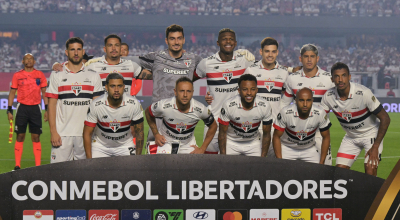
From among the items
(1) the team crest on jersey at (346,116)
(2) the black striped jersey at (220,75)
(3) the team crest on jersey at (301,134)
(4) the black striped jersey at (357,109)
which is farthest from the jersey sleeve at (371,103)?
(2) the black striped jersey at (220,75)

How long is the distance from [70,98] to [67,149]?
0.66m

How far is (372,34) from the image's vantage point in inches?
1356

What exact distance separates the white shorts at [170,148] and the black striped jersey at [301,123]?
109cm

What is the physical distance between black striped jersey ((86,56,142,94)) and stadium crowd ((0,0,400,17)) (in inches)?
1125

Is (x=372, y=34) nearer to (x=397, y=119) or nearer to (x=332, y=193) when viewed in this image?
(x=397, y=119)

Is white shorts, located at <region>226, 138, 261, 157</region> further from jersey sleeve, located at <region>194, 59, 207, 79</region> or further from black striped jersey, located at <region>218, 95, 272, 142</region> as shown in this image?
jersey sleeve, located at <region>194, 59, 207, 79</region>

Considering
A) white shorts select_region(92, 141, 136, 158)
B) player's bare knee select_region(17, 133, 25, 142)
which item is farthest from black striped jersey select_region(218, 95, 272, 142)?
player's bare knee select_region(17, 133, 25, 142)

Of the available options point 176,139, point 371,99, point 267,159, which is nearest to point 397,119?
point 371,99

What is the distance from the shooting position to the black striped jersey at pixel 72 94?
5.83m

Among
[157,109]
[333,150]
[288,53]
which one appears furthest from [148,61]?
[288,53]

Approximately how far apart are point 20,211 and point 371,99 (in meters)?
4.16

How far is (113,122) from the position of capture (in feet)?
17.9

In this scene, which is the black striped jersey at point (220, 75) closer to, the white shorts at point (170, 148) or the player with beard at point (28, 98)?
the white shorts at point (170, 148)

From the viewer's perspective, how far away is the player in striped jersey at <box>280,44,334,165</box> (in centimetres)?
615
